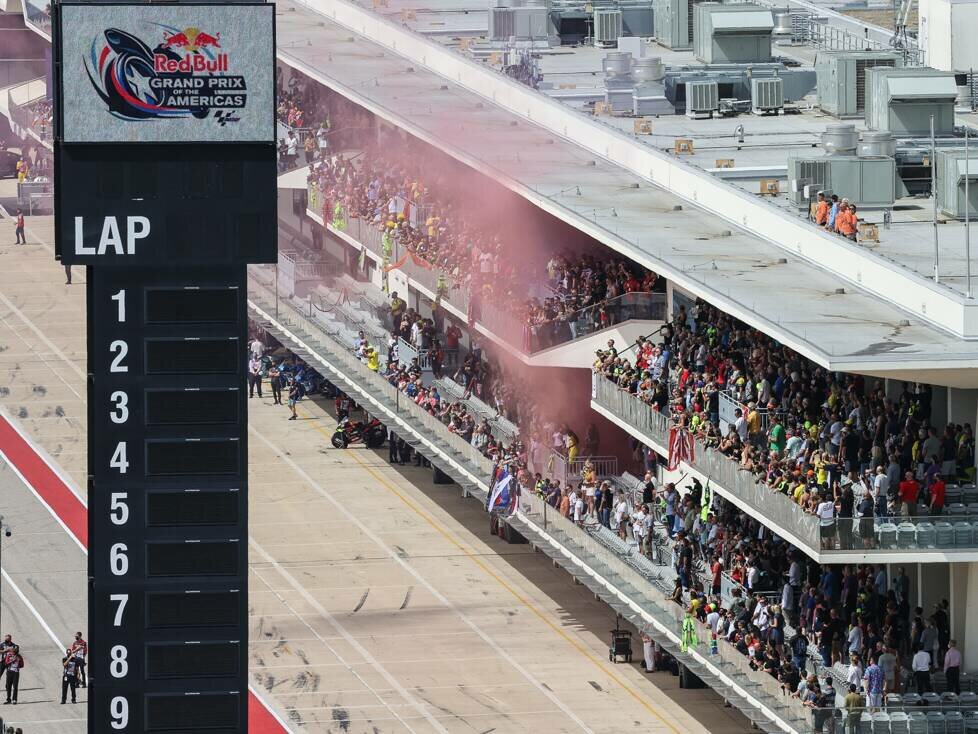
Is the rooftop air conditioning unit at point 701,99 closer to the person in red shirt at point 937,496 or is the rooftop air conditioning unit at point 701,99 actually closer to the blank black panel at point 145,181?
the person in red shirt at point 937,496

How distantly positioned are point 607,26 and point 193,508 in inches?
1810

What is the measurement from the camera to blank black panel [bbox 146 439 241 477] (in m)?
38.9

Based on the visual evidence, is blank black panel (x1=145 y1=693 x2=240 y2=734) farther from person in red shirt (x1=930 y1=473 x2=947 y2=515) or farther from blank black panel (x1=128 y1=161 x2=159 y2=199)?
person in red shirt (x1=930 y1=473 x2=947 y2=515)

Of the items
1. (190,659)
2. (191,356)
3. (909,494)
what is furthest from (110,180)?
(909,494)

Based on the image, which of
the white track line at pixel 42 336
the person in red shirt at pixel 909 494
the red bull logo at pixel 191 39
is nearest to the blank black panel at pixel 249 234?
the red bull logo at pixel 191 39

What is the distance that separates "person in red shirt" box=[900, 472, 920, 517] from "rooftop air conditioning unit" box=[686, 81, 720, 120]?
22.8m

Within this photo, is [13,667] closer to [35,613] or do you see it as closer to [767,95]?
[35,613]

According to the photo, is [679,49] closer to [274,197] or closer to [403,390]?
[403,390]

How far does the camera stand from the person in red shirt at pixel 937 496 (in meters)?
49.8

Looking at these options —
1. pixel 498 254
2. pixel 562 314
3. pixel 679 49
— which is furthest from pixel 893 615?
pixel 679 49

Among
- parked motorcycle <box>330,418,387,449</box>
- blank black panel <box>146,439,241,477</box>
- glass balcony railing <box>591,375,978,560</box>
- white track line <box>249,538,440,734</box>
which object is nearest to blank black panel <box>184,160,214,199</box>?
blank black panel <box>146,439,241,477</box>

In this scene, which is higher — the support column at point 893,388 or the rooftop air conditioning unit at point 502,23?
the rooftop air conditioning unit at point 502,23

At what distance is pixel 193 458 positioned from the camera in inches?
1535

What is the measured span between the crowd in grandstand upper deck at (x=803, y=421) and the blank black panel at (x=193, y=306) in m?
14.2
